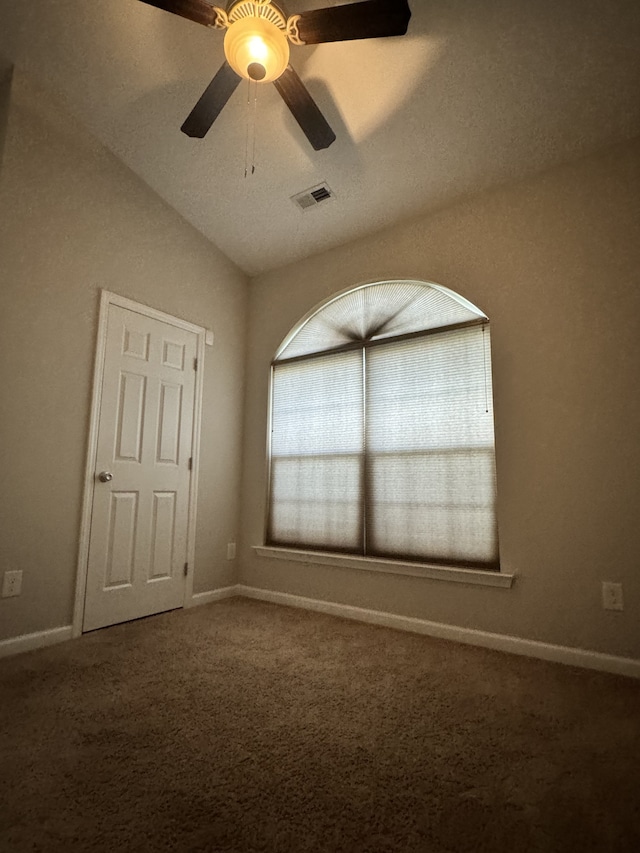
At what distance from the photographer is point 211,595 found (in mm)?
3357

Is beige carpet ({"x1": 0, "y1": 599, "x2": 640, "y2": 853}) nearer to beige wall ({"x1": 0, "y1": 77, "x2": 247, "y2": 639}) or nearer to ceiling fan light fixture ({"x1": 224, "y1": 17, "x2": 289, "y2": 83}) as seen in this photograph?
beige wall ({"x1": 0, "y1": 77, "x2": 247, "y2": 639})

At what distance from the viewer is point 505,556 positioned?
245 cm

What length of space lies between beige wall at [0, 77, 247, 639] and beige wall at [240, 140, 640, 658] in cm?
192

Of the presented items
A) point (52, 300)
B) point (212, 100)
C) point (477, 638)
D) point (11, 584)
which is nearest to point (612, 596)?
point (477, 638)

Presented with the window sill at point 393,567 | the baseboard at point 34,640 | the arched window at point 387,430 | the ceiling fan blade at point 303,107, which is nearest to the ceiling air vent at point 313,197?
the arched window at point 387,430

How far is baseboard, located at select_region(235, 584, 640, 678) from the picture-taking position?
211 centimetres

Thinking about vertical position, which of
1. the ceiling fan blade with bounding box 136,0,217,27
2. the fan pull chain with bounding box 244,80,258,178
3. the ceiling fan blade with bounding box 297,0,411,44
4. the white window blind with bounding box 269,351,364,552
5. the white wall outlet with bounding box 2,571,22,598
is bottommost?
Answer: the white wall outlet with bounding box 2,571,22,598

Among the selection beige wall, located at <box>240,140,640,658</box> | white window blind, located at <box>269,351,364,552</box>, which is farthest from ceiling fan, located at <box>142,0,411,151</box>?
white window blind, located at <box>269,351,364,552</box>

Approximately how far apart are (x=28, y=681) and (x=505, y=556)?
2411 mm

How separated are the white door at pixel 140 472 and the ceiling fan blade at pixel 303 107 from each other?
1687mm

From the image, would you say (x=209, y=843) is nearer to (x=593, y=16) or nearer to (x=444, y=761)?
(x=444, y=761)

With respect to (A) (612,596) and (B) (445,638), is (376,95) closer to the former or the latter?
(A) (612,596)

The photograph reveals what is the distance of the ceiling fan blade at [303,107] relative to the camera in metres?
1.82

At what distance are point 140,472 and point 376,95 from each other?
2645 millimetres
